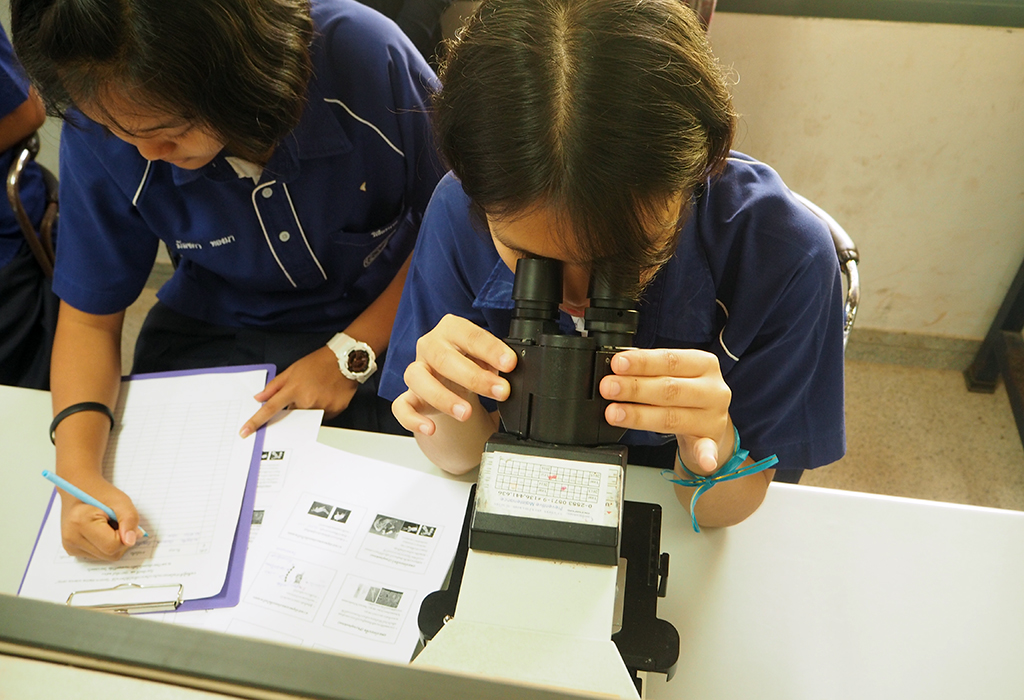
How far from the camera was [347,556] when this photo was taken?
0.98 m

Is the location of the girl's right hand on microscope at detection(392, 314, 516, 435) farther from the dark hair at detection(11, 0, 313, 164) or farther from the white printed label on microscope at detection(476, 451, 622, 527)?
A: the dark hair at detection(11, 0, 313, 164)

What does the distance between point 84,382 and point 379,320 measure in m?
0.51

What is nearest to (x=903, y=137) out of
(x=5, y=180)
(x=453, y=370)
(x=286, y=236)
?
(x=286, y=236)

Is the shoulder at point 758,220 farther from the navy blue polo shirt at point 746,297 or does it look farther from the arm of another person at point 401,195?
the arm of another person at point 401,195

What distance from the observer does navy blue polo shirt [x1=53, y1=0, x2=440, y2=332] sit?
3.99ft

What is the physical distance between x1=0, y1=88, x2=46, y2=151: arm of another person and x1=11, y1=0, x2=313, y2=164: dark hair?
0.67 metres

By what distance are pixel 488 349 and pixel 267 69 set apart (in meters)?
0.58

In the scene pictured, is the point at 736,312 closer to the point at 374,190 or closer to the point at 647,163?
the point at 647,163

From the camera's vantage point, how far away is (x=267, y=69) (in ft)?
3.39

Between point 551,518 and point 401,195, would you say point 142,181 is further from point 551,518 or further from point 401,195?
point 551,518

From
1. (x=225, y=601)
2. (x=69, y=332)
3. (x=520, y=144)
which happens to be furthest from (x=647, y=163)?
(x=69, y=332)

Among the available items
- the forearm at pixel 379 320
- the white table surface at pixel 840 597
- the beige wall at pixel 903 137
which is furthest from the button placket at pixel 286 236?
the beige wall at pixel 903 137

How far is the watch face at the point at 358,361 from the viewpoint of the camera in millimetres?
1373

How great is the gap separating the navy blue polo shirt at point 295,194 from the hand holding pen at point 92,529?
41 centimetres
